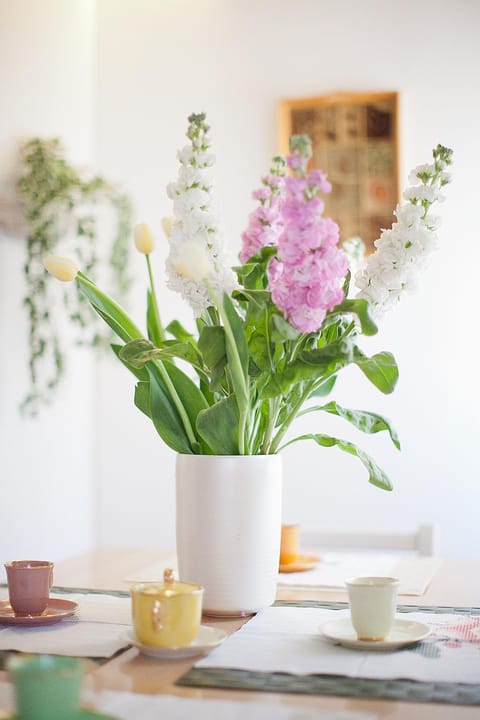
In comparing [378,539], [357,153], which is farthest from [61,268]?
[357,153]

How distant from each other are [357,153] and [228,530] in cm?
183

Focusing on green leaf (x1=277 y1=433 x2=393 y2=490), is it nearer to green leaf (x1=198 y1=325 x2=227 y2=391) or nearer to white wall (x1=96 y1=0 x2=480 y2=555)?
green leaf (x1=198 y1=325 x2=227 y2=391)

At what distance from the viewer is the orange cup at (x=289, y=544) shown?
1480 millimetres

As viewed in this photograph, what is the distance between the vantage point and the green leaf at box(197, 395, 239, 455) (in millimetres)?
1075

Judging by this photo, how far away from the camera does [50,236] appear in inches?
90.1

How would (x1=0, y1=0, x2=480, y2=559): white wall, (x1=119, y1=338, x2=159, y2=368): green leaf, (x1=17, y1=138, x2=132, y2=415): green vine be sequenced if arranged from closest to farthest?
1. (x1=119, y1=338, x2=159, y2=368): green leaf
2. (x1=17, y1=138, x2=132, y2=415): green vine
3. (x1=0, y1=0, x2=480, y2=559): white wall

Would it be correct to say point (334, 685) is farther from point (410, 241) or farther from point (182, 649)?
point (410, 241)

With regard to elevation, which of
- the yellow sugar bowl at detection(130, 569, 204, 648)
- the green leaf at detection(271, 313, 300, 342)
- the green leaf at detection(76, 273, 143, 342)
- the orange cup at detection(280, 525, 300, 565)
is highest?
the green leaf at detection(76, 273, 143, 342)

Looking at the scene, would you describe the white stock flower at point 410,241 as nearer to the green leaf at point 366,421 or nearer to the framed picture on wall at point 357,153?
the green leaf at point 366,421

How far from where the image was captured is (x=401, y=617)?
1058 mm

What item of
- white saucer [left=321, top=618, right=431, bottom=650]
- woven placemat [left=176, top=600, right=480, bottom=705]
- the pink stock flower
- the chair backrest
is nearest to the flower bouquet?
the pink stock flower

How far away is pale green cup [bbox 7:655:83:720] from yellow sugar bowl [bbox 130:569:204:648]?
0.65 feet

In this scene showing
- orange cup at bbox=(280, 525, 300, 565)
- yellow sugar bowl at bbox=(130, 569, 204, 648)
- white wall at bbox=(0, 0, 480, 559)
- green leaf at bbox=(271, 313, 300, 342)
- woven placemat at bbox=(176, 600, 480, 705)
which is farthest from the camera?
white wall at bbox=(0, 0, 480, 559)

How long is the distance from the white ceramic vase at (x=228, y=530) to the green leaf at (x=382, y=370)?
0.55ft
